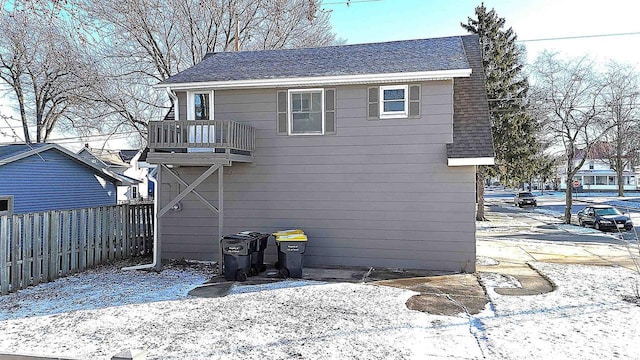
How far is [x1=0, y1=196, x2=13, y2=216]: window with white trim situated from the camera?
1145 cm

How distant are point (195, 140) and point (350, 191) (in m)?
3.55

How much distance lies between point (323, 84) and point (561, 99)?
1743 cm

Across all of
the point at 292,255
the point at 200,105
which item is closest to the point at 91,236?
the point at 200,105

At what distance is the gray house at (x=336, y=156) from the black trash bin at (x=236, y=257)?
789 mm

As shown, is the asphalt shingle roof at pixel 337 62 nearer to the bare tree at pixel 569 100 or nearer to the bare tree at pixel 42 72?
the bare tree at pixel 42 72

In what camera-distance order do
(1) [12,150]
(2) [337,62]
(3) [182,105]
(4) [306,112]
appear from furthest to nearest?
(1) [12,150] < (2) [337,62] < (3) [182,105] < (4) [306,112]

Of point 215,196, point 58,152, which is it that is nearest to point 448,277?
point 215,196

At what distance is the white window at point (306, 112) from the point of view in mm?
9398

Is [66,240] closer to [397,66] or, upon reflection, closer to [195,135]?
[195,135]

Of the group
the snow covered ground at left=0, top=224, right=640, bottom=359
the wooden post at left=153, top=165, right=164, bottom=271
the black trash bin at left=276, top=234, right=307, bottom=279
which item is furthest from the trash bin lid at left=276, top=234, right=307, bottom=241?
the wooden post at left=153, top=165, right=164, bottom=271

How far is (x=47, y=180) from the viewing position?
1290 centimetres

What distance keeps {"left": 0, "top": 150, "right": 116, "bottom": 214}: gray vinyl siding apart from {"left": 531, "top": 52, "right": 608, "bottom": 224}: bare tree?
21.0 meters

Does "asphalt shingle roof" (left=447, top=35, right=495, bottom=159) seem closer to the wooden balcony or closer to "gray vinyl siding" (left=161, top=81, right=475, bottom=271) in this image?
"gray vinyl siding" (left=161, top=81, right=475, bottom=271)

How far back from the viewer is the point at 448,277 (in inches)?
320
